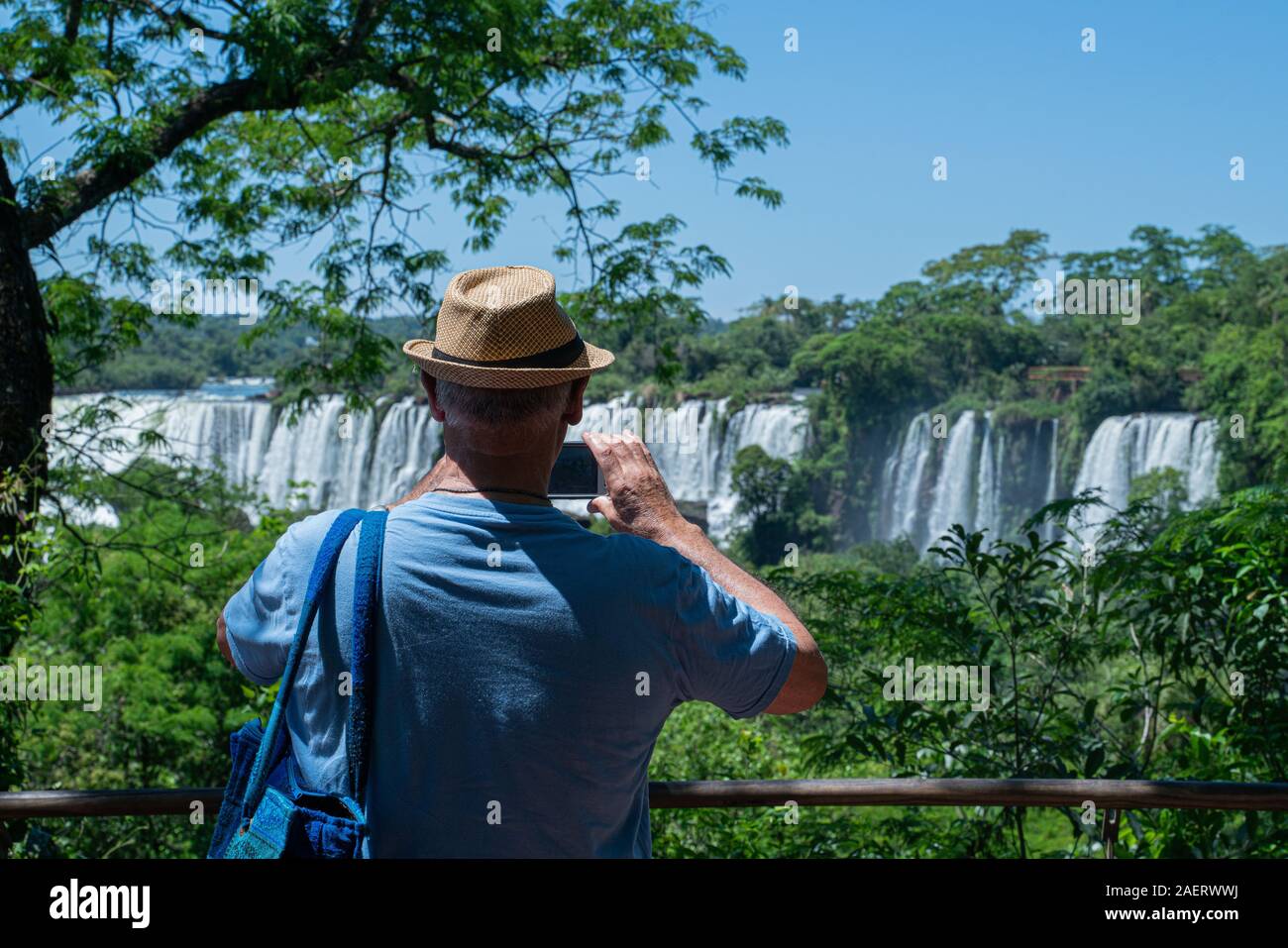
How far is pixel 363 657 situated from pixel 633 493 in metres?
0.33

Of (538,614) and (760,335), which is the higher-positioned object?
(760,335)

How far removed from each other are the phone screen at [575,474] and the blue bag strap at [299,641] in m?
0.26

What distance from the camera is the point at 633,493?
4.00ft

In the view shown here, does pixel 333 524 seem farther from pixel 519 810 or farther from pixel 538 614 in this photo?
pixel 519 810

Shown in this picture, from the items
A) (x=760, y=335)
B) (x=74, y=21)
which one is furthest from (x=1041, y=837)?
(x=760, y=335)

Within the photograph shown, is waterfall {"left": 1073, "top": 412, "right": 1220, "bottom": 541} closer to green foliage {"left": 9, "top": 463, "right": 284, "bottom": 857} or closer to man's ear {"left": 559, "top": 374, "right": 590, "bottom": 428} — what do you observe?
green foliage {"left": 9, "top": 463, "right": 284, "bottom": 857}

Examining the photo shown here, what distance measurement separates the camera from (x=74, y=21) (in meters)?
5.15

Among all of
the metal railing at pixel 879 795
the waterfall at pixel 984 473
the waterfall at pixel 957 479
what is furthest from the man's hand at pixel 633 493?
the waterfall at pixel 957 479

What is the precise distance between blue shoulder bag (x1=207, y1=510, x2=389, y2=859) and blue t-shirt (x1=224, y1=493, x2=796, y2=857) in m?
0.01

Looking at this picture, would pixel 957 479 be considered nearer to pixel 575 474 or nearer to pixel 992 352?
pixel 992 352

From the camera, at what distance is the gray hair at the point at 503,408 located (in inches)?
44.4

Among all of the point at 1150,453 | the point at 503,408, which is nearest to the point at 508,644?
the point at 503,408

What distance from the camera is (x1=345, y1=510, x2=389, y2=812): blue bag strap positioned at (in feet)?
3.43

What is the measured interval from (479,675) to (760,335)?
148 ft
